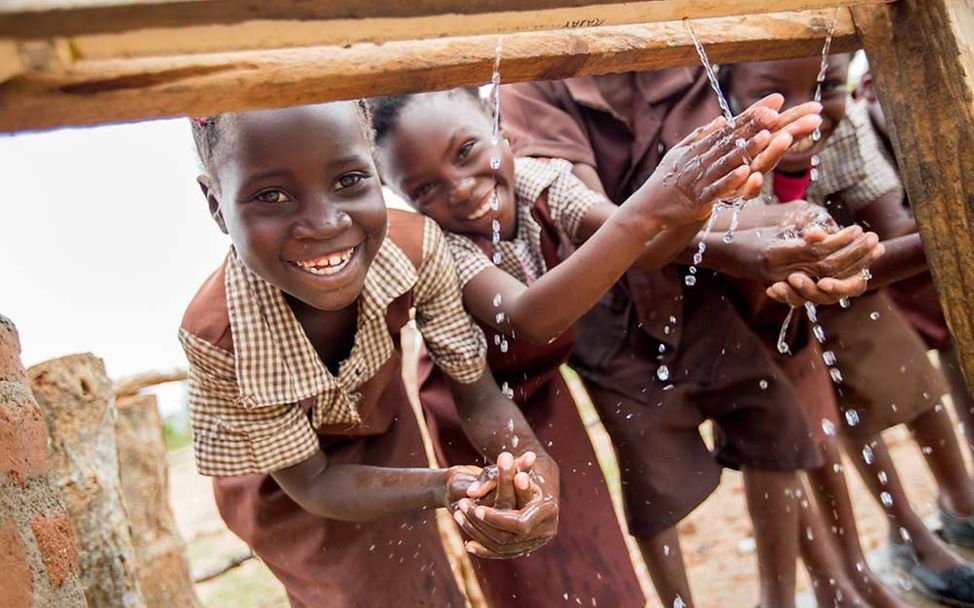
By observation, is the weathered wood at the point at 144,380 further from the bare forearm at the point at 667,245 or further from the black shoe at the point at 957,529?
the black shoe at the point at 957,529

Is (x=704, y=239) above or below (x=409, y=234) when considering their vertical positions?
below

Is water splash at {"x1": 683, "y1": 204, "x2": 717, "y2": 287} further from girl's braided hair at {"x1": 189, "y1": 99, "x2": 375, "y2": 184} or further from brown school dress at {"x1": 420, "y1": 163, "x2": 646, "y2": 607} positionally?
girl's braided hair at {"x1": 189, "y1": 99, "x2": 375, "y2": 184}

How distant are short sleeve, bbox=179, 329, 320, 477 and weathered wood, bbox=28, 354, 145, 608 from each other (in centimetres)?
58

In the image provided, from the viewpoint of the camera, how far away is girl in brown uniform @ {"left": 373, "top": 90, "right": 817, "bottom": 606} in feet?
7.69

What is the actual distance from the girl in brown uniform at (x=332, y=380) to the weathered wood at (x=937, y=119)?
3.08 feet

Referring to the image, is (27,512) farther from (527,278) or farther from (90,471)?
(527,278)

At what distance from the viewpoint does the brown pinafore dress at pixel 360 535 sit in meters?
2.47

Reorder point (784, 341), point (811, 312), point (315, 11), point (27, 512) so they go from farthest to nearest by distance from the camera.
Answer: point (784, 341)
point (811, 312)
point (27, 512)
point (315, 11)

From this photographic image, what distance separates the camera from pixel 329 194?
204 cm

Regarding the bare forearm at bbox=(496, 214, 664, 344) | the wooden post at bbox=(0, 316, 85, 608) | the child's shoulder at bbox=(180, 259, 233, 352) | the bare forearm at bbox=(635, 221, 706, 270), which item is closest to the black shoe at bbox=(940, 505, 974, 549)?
the bare forearm at bbox=(635, 221, 706, 270)

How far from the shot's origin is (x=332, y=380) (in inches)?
88.7

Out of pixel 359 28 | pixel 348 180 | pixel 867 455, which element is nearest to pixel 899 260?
pixel 867 455

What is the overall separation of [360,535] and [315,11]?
1.64 meters

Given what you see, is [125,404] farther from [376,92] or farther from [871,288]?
[871,288]
